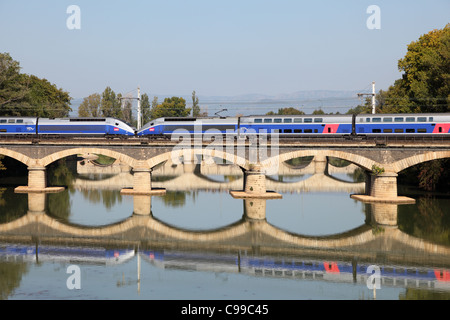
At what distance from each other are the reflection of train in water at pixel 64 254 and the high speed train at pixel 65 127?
2865 centimetres

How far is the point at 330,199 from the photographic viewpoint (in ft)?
205

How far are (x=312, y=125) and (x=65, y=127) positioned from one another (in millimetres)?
29722

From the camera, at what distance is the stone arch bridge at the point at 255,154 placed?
54781 mm

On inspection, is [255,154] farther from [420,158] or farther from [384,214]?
[420,158]

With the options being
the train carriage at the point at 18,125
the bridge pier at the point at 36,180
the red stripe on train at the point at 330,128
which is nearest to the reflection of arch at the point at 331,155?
the red stripe on train at the point at 330,128

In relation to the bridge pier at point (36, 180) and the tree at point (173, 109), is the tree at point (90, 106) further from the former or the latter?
the bridge pier at point (36, 180)

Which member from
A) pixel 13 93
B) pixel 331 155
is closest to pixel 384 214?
pixel 331 155

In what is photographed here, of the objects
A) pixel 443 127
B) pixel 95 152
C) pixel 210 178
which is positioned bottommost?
pixel 210 178

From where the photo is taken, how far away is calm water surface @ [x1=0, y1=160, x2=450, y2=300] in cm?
2919

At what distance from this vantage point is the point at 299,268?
110 ft


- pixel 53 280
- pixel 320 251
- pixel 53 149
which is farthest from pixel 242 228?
pixel 53 149

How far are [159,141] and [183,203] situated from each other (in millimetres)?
7283

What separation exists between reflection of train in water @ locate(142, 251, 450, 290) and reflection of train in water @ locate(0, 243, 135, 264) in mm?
2084

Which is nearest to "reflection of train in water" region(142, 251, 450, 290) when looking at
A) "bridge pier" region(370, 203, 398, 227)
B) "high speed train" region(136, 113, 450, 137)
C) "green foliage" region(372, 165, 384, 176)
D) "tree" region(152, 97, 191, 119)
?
"bridge pier" region(370, 203, 398, 227)
